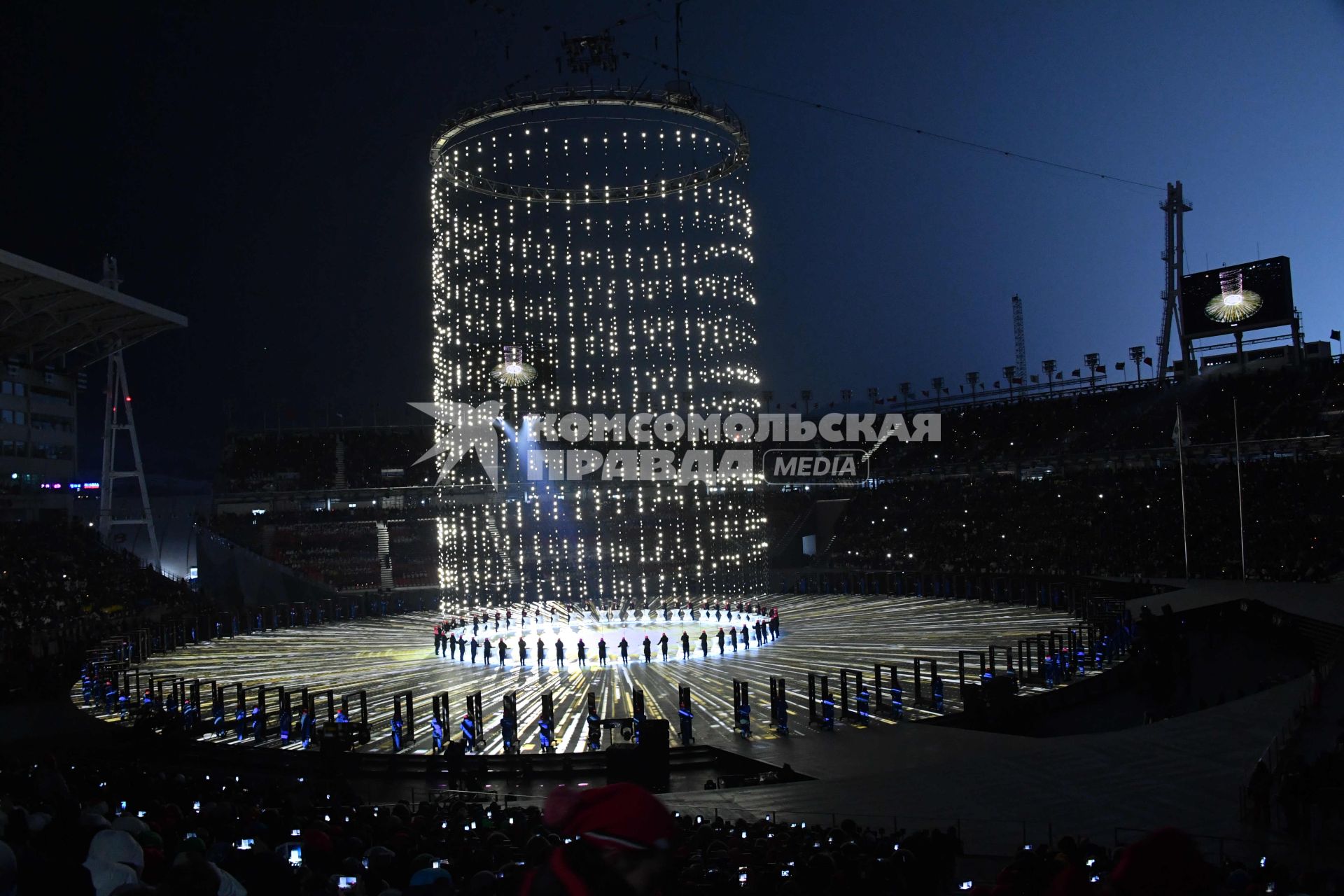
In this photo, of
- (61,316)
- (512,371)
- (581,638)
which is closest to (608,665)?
(581,638)

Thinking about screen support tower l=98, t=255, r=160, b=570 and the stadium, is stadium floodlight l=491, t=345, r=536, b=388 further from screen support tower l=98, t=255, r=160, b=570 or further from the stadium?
screen support tower l=98, t=255, r=160, b=570

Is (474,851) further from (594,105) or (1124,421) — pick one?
(1124,421)

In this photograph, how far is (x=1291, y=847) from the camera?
9234 millimetres

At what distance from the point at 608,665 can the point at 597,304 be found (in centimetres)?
960

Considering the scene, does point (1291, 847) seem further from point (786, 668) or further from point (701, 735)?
point (786, 668)

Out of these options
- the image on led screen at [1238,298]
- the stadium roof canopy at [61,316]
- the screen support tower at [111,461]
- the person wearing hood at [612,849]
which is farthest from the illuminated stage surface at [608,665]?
the image on led screen at [1238,298]

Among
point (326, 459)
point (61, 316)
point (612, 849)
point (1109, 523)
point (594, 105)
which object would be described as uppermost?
point (594, 105)

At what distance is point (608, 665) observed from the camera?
77.5 feet

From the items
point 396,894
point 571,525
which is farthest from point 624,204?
point 396,894

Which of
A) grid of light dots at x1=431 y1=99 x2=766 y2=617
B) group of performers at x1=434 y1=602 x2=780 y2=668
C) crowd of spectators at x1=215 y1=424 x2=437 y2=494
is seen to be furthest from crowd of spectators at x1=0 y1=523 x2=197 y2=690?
crowd of spectators at x1=215 y1=424 x2=437 y2=494

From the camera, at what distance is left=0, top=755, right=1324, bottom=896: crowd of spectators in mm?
2277

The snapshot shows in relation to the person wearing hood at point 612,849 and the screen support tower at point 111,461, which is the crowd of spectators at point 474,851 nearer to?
the person wearing hood at point 612,849

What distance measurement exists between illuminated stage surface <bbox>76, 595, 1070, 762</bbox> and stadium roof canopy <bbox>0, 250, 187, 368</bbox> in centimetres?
1196

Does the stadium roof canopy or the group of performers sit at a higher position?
the stadium roof canopy
